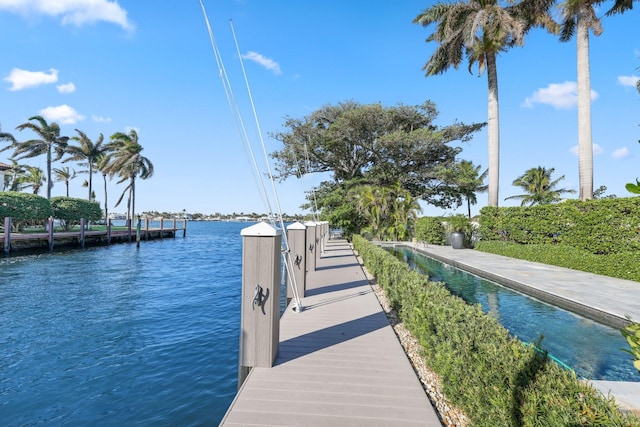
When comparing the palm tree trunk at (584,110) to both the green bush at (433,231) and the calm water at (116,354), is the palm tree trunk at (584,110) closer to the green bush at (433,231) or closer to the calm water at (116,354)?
the green bush at (433,231)

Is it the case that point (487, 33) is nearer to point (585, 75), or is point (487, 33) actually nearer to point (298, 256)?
point (585, 75)

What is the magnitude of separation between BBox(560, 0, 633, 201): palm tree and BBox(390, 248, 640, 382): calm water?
24.3 feet

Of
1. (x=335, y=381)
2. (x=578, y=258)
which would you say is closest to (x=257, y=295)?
(x=335, y=381)

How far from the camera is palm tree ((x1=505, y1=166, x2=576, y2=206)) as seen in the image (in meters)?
35.6

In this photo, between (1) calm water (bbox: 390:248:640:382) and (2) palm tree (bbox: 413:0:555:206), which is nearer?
(1) calm water (bbox: 390:248:640:382)

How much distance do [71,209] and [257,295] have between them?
114 ft

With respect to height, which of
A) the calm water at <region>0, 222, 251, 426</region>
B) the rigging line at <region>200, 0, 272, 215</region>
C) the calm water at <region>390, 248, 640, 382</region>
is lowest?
the calm water at <region>0, 222, 251, 426</region>

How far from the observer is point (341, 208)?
22.8 meters

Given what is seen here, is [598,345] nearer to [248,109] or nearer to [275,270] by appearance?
[275,270]

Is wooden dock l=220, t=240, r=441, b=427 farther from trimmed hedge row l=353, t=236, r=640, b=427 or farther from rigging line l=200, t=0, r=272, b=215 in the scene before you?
rigging line l=200, t=0, r=272, b=215

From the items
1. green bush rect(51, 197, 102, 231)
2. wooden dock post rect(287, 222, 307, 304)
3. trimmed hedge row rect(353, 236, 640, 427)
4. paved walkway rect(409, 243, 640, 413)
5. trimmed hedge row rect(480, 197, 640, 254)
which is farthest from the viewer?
green bush rect(51, 197, 102, 231)

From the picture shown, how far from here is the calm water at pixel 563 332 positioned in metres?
4.02

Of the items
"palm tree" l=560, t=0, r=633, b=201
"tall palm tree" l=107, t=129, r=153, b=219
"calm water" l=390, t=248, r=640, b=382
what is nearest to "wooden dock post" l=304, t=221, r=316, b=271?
"calm water" l=390, t=248, r=640, b=382

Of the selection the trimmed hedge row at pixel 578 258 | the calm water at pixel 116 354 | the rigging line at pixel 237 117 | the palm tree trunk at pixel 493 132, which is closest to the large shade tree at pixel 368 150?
the palm tree trunk at pixel 493 132
